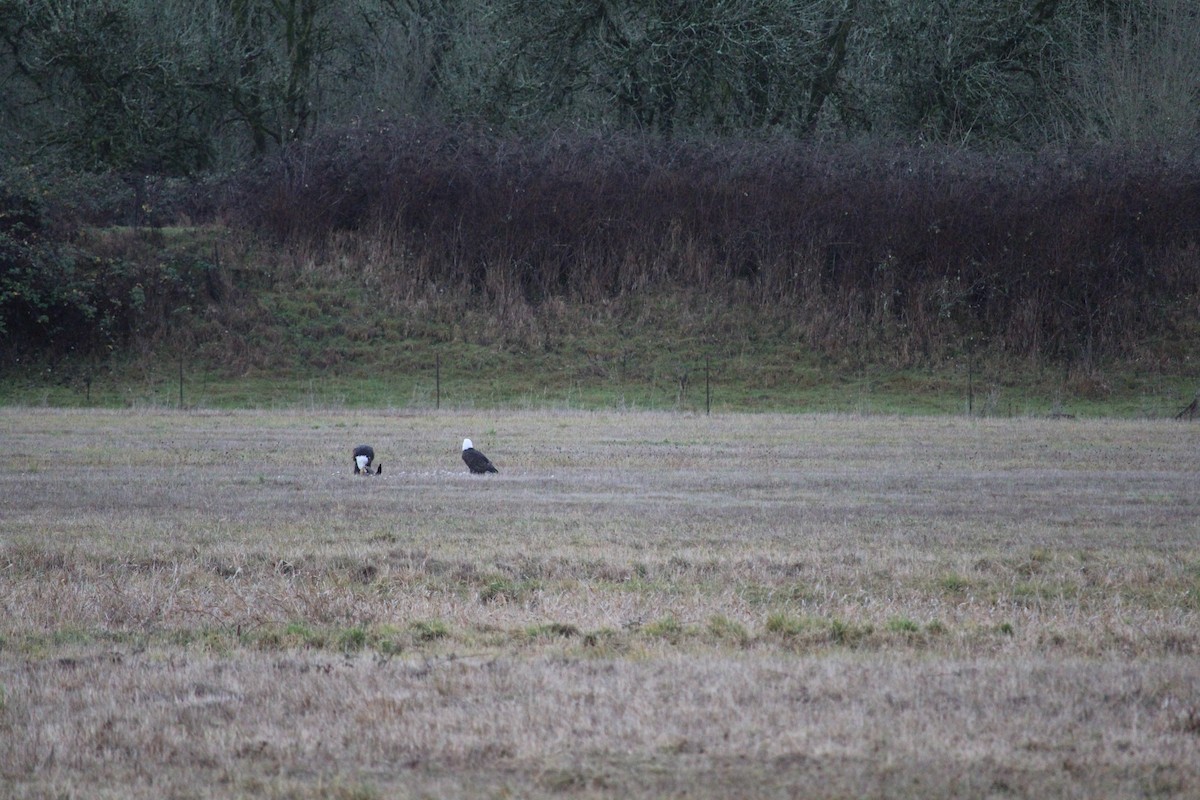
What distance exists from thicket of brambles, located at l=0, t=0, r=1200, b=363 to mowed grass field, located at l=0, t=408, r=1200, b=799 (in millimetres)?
18306

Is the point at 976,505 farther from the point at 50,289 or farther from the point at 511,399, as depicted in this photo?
the point at 50,289

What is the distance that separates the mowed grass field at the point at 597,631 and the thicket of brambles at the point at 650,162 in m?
18.3

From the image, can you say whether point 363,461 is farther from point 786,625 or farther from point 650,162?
point 650,162

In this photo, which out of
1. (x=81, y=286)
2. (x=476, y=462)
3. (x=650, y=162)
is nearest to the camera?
(x=476, y=462)

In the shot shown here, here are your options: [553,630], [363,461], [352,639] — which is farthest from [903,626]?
[363,461]

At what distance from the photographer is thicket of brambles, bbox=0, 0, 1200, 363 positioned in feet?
112

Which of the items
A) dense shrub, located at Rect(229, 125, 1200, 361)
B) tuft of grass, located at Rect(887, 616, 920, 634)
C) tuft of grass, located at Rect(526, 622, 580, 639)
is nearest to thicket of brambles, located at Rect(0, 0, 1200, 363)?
dense shrub, located at Rect(229, 125, 1200, 361)

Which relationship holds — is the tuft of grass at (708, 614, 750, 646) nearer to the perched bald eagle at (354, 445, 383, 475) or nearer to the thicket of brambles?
the perched bald eagle at (354, 445, 383, 475)

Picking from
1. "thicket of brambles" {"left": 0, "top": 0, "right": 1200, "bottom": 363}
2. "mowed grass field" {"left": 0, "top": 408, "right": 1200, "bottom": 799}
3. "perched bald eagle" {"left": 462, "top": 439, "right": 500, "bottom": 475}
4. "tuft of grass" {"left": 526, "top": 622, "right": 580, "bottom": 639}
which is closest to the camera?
"mowed grass field" {"left": 0, "top": 408, "right": 1200, "bottom": 799}

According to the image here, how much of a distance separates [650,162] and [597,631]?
3085 cm

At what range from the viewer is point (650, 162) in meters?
37.7

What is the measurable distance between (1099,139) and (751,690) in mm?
36585

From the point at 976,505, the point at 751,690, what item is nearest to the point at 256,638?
the point at 751,690

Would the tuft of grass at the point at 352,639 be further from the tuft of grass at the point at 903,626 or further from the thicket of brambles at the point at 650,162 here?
the thicket of brambles at the point at 650,162
